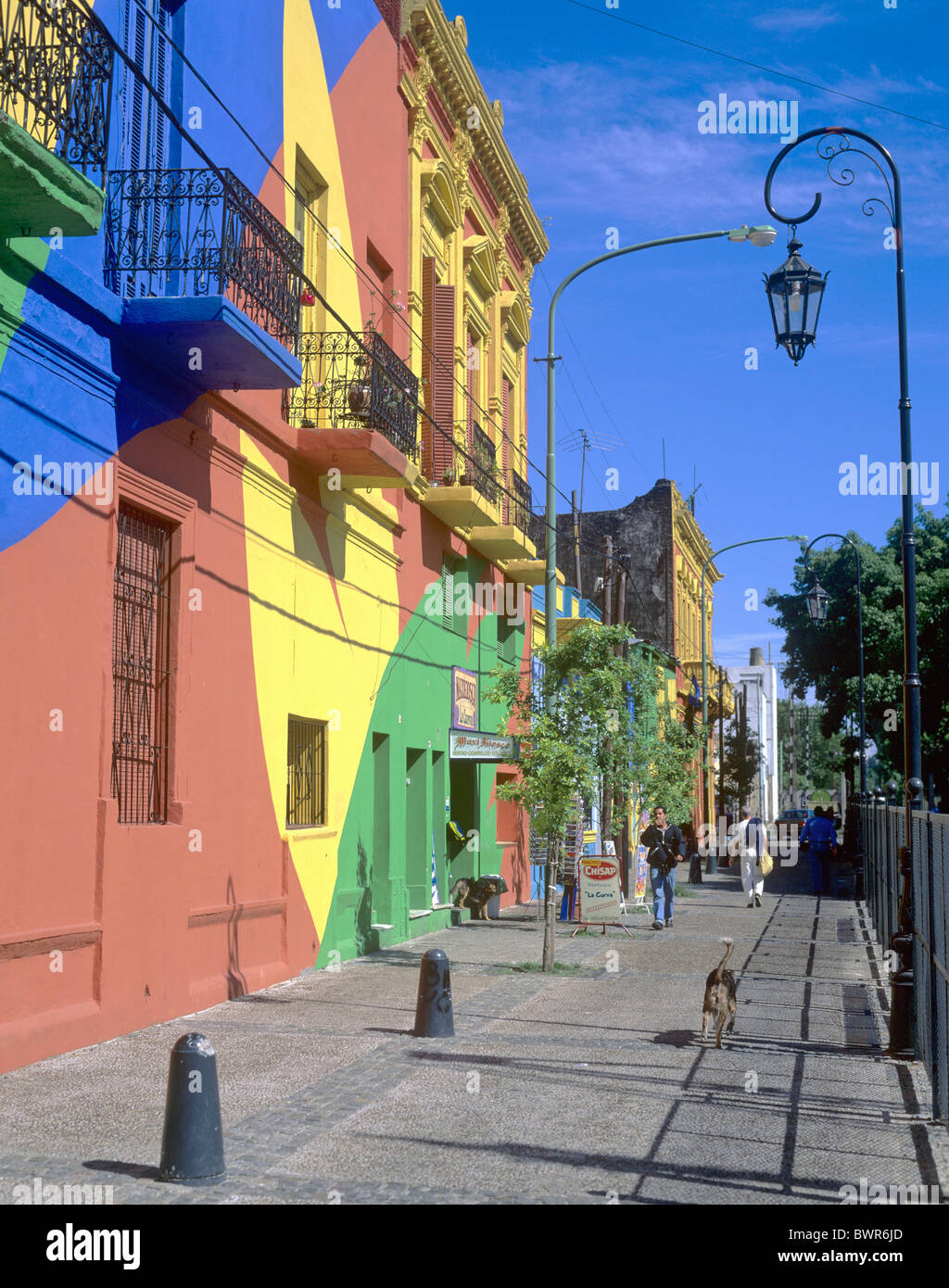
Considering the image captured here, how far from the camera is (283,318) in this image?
12.0 m

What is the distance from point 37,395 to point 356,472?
19.6 feet

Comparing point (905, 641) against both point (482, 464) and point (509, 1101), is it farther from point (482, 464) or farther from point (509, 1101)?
point (482, 464)

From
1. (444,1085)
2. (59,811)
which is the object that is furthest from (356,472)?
(444,1085)

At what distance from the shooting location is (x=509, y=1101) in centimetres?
780

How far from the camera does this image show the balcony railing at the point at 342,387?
564 inches

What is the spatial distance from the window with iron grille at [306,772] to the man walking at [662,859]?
22.1 ft

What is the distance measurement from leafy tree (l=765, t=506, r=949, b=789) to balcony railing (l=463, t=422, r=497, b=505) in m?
16.2

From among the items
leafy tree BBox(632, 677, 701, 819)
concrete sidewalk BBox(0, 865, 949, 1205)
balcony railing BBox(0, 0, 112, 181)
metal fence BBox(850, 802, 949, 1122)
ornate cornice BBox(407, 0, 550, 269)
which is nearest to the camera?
concrete sidewalk BBox(0, 865, 949, 1205)

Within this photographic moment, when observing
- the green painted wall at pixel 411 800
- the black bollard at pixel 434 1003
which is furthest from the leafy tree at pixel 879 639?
the black bollard at pixel 434 1003

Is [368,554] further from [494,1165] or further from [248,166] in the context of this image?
[494,1165]

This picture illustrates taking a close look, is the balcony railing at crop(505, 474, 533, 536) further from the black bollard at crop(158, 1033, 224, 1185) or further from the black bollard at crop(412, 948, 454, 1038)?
the black bollard at crop(158, 1033, 224, 1185)

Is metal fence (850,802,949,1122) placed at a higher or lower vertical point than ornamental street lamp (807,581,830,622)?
lower

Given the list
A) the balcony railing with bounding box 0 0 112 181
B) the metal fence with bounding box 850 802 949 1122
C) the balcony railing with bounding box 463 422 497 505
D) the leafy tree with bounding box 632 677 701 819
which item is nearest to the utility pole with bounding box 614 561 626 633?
the balcony railing with bounding box 463 422 497 505

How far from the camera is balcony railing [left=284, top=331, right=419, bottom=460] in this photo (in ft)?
47.0
